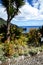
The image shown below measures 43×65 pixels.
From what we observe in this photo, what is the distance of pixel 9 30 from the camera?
16.8 metres

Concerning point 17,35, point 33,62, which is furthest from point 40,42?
point 33,62

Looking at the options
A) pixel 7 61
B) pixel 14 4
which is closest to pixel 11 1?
pixel 14 4

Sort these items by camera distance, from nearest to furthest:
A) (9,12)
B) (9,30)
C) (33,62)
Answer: (33,62)
(9,12)
(9,30)

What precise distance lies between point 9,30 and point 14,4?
77.3 inches

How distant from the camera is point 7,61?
32.2 ft

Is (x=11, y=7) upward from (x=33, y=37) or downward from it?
upward

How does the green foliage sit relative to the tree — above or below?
below

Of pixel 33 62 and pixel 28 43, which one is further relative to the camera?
pixel 28 43

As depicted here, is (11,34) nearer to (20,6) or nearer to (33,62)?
(20,6)

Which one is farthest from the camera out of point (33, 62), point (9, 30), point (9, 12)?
point (9, 30)

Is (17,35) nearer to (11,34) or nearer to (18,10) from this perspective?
(11,34)

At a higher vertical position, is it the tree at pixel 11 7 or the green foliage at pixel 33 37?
the tree at pixel 11 7

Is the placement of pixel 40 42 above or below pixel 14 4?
below

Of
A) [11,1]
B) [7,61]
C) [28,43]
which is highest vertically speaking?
[11,1]
